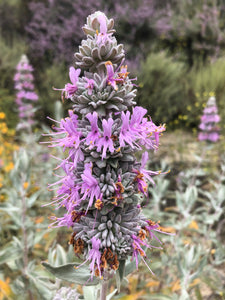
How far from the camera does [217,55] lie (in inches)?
384

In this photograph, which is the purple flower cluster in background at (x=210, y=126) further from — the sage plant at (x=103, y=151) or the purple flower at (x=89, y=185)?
the purple flower at (x=89, y=185)

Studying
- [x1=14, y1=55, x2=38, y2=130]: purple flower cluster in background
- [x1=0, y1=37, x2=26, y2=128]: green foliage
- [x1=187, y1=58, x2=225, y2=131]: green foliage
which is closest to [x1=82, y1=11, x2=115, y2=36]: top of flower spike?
[x1=14, y1=55, x2=38, y2=130]: purple flower cluster in background

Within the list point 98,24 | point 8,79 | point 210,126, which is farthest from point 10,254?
point 8,79

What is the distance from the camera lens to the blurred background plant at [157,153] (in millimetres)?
2426

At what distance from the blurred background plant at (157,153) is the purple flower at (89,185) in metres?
0.71

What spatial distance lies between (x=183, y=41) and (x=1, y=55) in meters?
6.46

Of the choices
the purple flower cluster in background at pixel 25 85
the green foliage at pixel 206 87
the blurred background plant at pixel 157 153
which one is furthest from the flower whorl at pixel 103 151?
the green foliage at pixel 206 87

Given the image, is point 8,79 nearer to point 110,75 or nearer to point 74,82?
point 74,82

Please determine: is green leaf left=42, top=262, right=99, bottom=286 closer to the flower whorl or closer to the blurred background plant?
the flower whorl

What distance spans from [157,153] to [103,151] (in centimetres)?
435

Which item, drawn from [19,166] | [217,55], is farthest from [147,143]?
[217,55]

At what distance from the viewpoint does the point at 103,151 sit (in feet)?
3.52

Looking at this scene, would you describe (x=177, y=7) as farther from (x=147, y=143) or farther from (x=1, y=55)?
(x=147, y=143)

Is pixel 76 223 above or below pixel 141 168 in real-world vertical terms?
below
